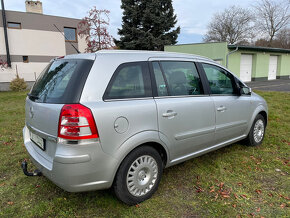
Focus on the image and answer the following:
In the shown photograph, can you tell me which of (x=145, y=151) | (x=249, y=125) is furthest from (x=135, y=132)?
(x=249, y=125)

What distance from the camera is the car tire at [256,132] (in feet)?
13.5

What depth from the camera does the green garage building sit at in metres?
18.4

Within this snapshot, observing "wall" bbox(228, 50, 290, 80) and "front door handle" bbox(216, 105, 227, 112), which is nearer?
"front door handle" bbox(216, 105, 227, 112)

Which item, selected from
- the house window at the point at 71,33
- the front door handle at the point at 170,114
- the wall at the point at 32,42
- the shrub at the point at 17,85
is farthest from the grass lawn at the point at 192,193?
the house window at the point at 71,33

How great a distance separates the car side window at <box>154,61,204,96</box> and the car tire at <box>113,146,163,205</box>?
0.85m

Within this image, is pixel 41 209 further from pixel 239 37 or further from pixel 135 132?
pixel 239 37

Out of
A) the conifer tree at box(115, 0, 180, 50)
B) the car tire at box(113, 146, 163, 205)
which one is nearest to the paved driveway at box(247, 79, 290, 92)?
the conifer tree at box(115, 0, 180, 50)

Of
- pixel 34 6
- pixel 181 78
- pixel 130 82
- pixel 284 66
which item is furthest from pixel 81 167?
pixel 284 66

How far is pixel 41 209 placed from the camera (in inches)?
96.3

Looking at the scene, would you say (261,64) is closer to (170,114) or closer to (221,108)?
(221,108)

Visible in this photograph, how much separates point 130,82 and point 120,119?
1.53 ft

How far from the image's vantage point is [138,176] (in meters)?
2.47

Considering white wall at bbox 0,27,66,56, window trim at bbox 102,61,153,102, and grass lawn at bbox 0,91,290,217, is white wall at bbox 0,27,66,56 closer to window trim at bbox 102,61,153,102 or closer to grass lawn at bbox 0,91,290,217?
grass lawn at bbox 0,91,290,217

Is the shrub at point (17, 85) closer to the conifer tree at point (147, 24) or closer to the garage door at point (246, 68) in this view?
the conifer tree at point (147, 24)
